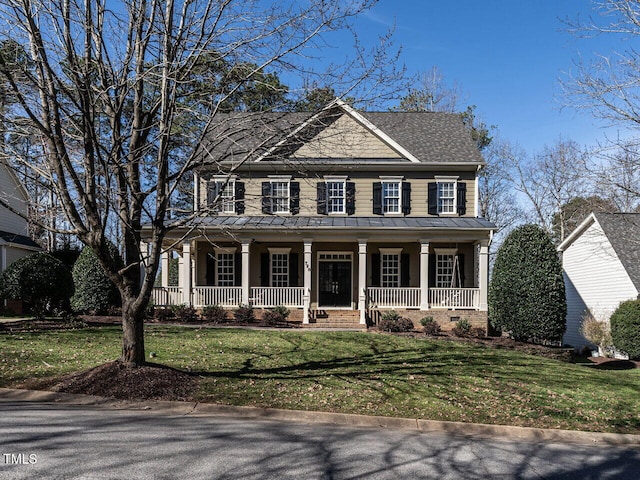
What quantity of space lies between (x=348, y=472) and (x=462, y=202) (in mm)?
16889

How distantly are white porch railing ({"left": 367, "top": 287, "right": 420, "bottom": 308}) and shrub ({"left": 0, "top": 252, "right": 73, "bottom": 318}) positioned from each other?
10657 millimetres

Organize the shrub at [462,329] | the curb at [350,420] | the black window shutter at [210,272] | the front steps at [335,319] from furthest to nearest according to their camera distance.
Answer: the black window shutter at [210,272], the front steps at [335,319], the shrub at [462,329], the curb at [350,420]

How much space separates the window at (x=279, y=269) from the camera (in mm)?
20844

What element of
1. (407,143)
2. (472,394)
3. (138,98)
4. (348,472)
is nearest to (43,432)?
(348,472)

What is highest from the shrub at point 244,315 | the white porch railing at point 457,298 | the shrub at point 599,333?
the white porch railing at point 457,298

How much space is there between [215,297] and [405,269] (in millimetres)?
7938

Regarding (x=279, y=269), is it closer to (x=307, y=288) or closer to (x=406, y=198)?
(x=307, y=288)

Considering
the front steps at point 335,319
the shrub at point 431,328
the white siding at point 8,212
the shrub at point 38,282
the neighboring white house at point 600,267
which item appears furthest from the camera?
the white siding at point 8,212

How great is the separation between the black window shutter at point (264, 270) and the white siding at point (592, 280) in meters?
14.0

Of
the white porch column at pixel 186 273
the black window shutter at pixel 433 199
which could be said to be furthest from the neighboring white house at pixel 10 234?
the black window shutter at pixel 433 199

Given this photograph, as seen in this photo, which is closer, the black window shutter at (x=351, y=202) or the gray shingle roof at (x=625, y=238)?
the gray shingle roof at (x=625, y=238)

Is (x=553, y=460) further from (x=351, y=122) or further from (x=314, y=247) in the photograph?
(x=351, y=122)

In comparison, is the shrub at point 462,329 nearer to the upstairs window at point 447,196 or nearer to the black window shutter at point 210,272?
the upstairs window at point 447,196

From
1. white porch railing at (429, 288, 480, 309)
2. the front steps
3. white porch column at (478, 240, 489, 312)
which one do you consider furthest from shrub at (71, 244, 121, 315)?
white porch column at (478, 240, 489, 312)
